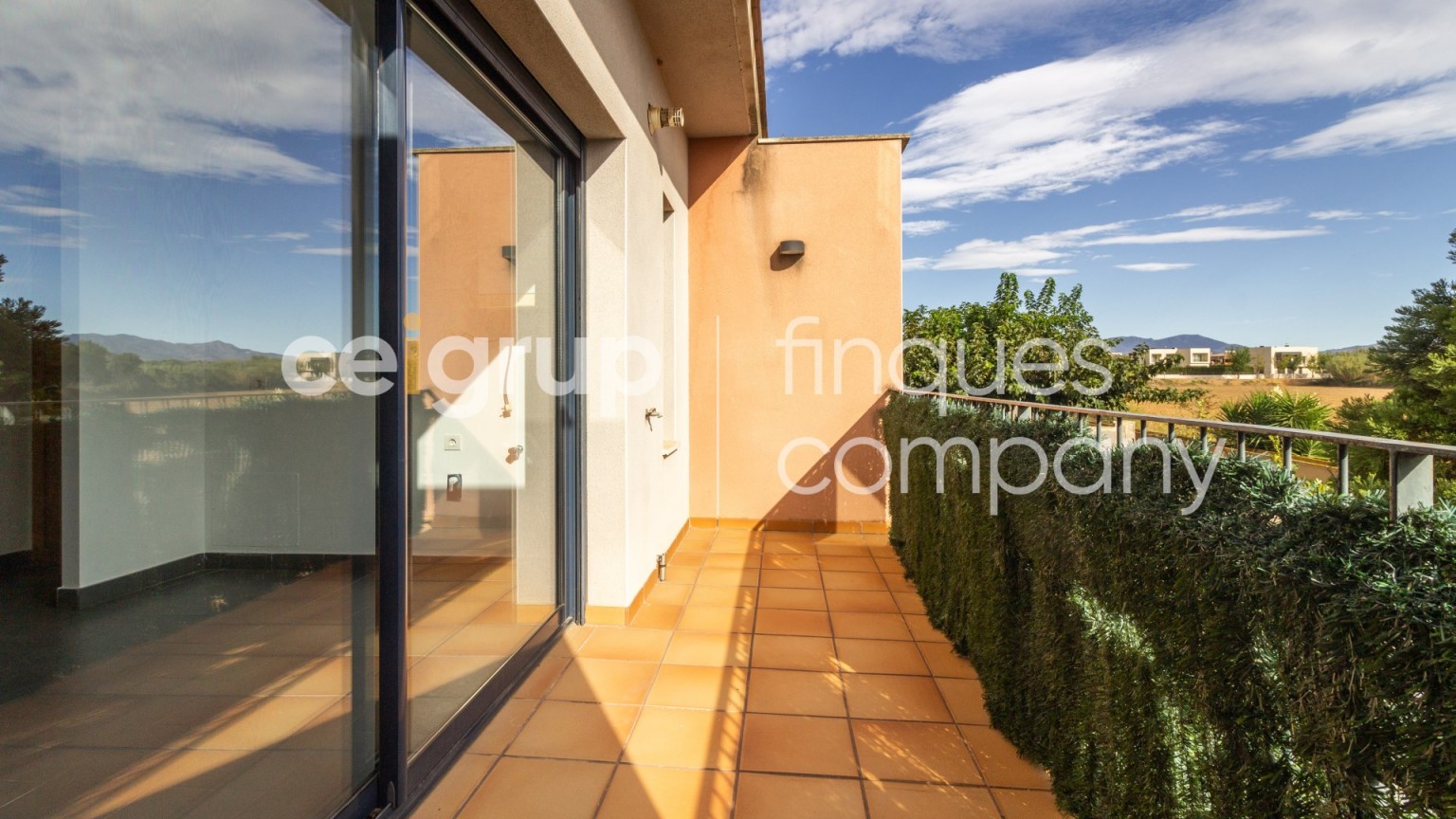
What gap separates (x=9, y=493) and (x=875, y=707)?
2.34m

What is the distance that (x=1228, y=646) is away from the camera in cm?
105

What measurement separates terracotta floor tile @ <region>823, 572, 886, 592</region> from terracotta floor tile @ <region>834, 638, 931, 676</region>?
0.82 m

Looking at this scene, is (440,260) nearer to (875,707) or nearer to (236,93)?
(236,93)

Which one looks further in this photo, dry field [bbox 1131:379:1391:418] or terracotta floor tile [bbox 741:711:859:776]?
dry field [bbox 1131:379:1391:418]

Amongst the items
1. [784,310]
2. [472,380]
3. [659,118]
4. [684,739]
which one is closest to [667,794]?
[684,739]

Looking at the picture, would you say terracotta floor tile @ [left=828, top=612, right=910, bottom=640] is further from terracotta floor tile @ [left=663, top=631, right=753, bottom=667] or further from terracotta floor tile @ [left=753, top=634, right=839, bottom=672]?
terracotta floor tile @ [left=663, top=631, right=753, bottom=667]

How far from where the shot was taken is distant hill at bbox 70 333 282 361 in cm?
103

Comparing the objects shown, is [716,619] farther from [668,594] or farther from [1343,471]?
[1343,471]

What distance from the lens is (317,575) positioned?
1517mm

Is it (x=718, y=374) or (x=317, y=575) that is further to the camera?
(x=718, y=374)

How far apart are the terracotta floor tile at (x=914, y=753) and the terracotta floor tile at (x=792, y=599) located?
123 cm

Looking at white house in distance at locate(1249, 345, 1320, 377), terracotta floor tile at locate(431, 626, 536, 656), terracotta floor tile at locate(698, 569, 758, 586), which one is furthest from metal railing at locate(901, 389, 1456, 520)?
white house in distance at locate(1249, 345, 1320, 377)

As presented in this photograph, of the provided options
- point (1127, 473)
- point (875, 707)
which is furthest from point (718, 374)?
point (1127, 473)

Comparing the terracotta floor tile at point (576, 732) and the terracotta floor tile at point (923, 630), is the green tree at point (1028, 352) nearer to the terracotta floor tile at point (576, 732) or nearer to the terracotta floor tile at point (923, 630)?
the terracotta floor tile at point (923, 630)
